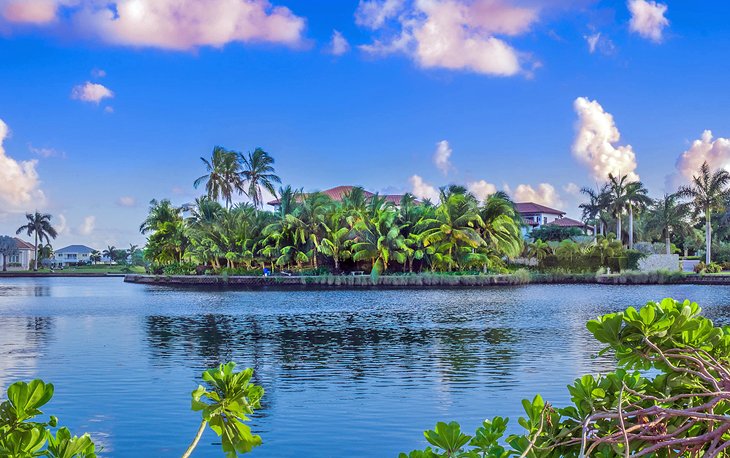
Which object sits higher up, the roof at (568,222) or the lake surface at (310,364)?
the roof at (568,222)

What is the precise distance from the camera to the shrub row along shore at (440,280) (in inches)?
1772

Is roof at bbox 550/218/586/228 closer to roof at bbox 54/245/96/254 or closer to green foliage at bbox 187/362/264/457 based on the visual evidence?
roof at bbox 54/245/96/254

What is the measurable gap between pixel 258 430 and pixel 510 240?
38.9m

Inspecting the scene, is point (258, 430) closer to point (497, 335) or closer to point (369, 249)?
point (497, 335)

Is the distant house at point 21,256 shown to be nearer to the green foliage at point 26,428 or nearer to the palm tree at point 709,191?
the palm tree at point 709,191

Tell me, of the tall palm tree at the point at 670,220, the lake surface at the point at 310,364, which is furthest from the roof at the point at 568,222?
the lake surface at the point at 310,364

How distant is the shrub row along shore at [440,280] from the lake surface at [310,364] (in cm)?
1488

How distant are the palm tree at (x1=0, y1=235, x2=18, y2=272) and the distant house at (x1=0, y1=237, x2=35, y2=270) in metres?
0.92

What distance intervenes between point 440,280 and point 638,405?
1668 inches

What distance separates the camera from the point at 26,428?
257 centimetres

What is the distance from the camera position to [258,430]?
373 inches

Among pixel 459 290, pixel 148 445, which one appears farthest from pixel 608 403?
pixel 459 290

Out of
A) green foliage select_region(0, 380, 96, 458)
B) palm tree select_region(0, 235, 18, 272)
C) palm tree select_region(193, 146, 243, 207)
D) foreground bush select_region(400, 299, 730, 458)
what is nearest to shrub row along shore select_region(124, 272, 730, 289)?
palm tree select_region(193, 146, 243, 207)

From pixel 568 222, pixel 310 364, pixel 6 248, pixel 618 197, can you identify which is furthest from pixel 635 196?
pixel 6 248
